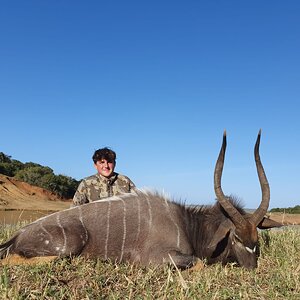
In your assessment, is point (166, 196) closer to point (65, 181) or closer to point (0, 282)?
point (0, 282)

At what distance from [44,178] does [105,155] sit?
54.3ft

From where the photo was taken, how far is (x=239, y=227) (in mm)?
3756

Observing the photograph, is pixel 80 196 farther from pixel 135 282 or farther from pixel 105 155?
pixel 135 282

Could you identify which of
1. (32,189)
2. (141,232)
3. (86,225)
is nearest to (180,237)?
(141,232)

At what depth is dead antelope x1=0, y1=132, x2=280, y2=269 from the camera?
3619 millimetres

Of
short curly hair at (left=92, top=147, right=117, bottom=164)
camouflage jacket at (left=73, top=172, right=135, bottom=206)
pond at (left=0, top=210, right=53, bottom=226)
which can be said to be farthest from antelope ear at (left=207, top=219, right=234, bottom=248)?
pond at (left=0, top=210, right=53, bottom=226)

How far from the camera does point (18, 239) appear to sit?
368cm

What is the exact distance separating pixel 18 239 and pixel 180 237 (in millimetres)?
1384

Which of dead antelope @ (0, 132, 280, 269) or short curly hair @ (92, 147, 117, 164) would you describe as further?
short curly hair @ (92, 147, 117, 164)

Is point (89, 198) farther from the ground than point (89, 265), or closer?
farther from the ground

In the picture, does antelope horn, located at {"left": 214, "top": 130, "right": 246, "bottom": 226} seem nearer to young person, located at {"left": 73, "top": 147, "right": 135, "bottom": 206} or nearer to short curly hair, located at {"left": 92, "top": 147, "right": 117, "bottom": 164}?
young person, located at {"left": 73, "top": 147, "right": 135, "bottom": 206}

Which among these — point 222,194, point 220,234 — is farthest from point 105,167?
point 220,234

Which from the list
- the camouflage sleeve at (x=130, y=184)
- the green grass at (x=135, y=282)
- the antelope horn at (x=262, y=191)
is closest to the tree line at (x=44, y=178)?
the camouflage sleeve at (x=130, y=184)

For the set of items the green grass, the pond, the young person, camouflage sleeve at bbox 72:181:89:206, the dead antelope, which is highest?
the young person
